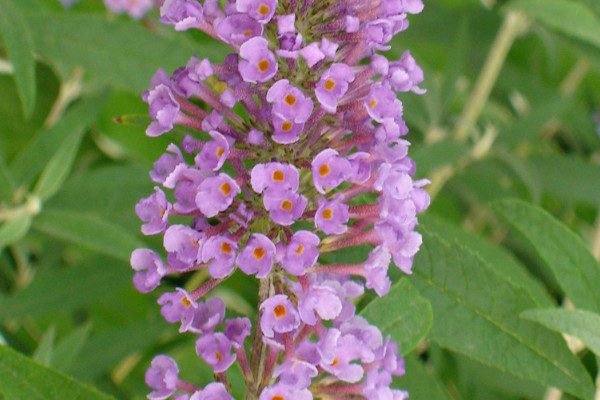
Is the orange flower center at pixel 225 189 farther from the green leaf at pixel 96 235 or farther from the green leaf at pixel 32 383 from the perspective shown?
the green leaf at pixel 96 235

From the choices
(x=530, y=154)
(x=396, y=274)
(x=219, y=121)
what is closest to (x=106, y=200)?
(x=396, y=274)

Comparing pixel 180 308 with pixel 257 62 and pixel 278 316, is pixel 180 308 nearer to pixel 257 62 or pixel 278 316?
pixel 278 316

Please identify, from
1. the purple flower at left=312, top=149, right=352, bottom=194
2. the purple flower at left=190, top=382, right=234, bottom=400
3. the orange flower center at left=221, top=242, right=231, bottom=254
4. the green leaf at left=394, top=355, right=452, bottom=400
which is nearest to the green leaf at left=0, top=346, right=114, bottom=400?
the purple flower at left=190, top=382, right=234, bottom=400

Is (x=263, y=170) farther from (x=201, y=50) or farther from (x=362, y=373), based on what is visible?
(x=201, y=50)

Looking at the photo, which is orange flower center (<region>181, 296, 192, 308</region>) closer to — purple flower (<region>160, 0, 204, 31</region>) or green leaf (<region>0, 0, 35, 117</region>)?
purple flower (<region>160, 0, 204, 31</region>)

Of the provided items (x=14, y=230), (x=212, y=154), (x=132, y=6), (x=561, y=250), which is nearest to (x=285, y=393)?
(x=212, y=154)

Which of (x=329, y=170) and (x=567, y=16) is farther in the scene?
(x=567, y=16)

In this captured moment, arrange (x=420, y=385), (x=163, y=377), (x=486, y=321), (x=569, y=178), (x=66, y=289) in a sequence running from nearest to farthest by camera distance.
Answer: (x=163, y=377) < (x=486, y=321) < (x=420, y=385) < (x=66, y=289) < (x=569, y=178)

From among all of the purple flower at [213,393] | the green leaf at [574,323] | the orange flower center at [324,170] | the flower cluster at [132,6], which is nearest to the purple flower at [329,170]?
the orange flower center at [324,170]
